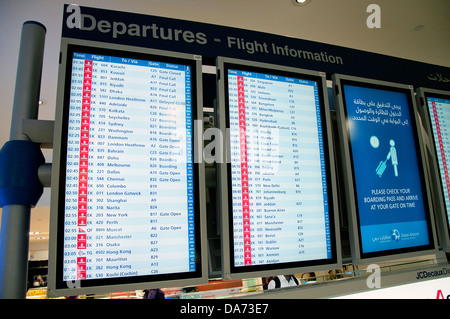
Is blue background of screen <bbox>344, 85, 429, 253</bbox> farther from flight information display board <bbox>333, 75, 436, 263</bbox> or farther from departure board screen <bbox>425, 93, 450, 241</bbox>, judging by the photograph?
departure board screen <bbox>425, 93, 450, 241</bbox>

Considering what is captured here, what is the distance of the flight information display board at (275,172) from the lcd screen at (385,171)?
16cm

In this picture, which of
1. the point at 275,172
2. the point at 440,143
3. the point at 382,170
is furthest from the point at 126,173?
the point at 440,143

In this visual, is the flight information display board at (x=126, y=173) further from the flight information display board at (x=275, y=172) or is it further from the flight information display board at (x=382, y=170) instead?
the flight information display board at (x=382, y=170)

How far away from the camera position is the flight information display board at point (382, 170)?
4.16 feet

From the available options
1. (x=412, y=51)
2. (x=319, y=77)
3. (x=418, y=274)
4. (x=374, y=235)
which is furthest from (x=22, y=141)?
(x=412, y=51)

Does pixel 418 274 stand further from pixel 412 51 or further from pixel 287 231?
pixel 412 51

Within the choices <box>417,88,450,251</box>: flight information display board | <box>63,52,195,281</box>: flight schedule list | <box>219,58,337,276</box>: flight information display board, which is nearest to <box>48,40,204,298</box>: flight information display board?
<box>63,52,195,281</box>: flight schedule list

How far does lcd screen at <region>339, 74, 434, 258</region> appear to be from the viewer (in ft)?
4.19

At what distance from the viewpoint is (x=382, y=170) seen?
4.45ft

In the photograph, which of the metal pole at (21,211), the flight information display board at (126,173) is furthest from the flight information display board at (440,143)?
the metal pole at (21,211)

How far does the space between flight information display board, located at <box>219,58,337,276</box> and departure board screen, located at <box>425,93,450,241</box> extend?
27.9 inches

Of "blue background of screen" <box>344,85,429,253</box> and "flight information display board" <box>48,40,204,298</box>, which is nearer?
"flight information display board" <box>48,40,204,298</box>

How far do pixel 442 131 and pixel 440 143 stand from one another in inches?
2.9

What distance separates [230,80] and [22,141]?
76cm
